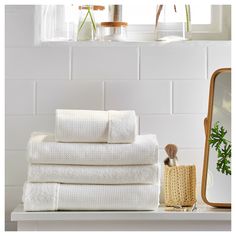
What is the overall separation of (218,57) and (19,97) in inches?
23.8

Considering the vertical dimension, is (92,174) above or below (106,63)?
below

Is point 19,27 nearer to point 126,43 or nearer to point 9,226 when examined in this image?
point 126,43

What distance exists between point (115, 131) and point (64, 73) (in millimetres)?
345

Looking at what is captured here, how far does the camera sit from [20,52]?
1686 mm

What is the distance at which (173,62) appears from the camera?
1706mm

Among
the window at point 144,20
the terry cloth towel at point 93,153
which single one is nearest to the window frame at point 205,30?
the window at point 144,20

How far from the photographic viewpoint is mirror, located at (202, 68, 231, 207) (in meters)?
1.54

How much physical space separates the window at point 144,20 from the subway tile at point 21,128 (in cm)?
26

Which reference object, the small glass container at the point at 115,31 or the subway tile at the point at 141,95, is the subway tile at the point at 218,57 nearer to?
the subway tile at the point at 141,95

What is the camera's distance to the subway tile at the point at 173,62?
1.70 meters

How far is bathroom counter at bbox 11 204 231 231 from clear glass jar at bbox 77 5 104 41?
1.96 feet

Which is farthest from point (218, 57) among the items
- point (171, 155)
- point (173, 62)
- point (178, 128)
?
point (171, 155)

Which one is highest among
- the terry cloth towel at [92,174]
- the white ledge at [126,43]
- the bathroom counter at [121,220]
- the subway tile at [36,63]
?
the white ledge at [126,43]
